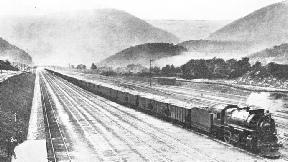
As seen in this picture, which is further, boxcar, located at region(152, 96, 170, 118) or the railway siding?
boxcar, located at region(152, 96, 170, 118)

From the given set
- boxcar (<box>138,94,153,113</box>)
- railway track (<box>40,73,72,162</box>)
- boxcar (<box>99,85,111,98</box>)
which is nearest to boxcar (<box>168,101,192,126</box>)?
boxcar (<box>138,94,153,113</box>)

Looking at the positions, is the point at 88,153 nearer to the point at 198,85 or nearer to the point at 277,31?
the point at 198,85

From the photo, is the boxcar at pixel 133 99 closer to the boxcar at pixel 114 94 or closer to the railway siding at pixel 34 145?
the boxcar at pixel 114 94

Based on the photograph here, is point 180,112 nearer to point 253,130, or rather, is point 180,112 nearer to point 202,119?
point 202,119

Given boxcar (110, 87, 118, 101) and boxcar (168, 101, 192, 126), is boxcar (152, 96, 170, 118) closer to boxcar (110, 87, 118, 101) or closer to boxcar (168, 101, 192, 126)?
boxcar (168, 101, 192, 126)

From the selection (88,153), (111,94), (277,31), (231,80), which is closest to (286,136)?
(88,153)

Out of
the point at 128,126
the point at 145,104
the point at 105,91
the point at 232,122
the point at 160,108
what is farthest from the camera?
the point at 105,91

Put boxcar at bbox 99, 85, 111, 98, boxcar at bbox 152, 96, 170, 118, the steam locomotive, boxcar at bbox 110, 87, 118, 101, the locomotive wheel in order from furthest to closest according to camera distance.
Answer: boxcar at bbox 99, 85, 111, 98
boxcar at bbox 110, 87, 118, 101
boxcar at bbox 152, 96, 170, 118
the locomotive wheel
the steam locomotive

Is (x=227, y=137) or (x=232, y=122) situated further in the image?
(x=227, y=137)

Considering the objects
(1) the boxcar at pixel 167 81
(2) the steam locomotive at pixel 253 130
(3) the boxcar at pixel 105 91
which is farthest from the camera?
(1) the boxcar at pixel 167 81

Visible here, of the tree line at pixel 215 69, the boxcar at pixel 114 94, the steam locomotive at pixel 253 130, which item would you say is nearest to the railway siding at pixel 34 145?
A: the steam locomotive at pixel 253 130

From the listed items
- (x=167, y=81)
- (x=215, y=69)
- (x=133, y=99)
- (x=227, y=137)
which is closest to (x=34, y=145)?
(x=227, y=137)

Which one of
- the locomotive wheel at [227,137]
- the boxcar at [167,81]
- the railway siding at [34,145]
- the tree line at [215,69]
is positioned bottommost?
the railway siding at [34,145]
